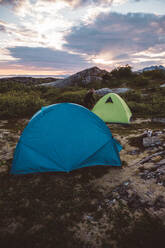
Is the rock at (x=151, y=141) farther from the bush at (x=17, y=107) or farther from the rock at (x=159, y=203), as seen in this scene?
the bush at (x=17, y=107)

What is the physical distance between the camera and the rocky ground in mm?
2695

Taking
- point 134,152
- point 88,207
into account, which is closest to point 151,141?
point 134,152

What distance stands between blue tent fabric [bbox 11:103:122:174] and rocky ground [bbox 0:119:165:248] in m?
0.33

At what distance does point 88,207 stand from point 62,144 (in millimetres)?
1698

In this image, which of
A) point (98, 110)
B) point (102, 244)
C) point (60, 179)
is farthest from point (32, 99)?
point (102, 244)

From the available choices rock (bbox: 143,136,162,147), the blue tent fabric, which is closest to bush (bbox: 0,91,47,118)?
the blue tent fabric

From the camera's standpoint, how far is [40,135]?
4.45m

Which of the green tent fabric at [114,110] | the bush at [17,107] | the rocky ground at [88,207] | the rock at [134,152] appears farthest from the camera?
the bush at [17,107]

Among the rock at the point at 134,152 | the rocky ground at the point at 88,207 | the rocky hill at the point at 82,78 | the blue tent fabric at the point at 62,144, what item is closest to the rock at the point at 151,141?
the rock at the point at 134,152

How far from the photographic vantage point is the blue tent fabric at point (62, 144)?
4.32 meters

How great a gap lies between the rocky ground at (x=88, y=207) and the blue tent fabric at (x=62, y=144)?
12.9 inches

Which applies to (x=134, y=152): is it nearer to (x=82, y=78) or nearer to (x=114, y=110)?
(x=114, y=110)

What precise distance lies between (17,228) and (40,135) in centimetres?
221

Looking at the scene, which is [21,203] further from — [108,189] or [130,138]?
[130,138]
